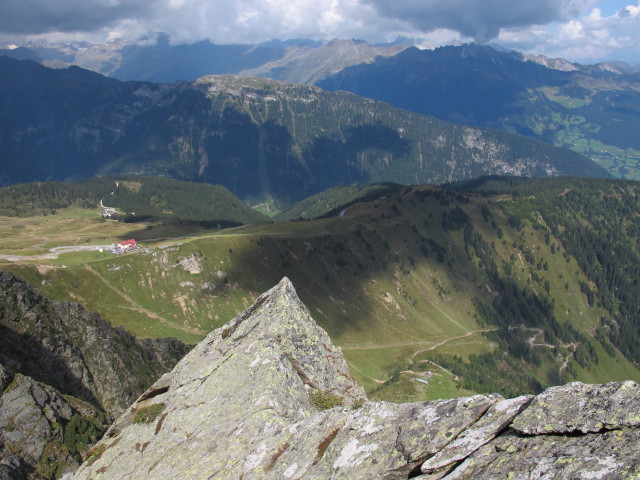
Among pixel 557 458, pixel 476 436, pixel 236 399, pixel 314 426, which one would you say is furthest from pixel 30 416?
pixel 557 458

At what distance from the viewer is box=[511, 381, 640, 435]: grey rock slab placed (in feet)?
45.6

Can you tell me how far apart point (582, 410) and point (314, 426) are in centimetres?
1148

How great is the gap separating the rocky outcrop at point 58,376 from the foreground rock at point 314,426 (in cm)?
1129

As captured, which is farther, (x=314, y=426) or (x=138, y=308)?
(x=138, y=308)

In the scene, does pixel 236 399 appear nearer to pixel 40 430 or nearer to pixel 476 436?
pixel 476 436

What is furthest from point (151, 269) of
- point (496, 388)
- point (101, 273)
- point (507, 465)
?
point (507, 465)

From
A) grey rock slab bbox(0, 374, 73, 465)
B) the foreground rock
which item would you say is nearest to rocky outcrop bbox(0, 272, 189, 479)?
grey rock slab bbox(0, 374, 73, 465)

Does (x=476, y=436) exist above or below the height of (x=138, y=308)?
above

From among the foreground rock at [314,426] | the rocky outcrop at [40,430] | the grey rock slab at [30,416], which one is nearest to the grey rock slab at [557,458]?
the foreground rock at [314,426]

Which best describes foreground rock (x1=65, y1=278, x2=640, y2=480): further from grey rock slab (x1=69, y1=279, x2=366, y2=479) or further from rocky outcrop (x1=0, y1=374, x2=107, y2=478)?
rocky outcrop (x1=0, y1=374, x2=107, y2=478)

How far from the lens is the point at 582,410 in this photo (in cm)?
1483

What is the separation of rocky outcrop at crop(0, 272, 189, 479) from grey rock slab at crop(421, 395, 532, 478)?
114 feet

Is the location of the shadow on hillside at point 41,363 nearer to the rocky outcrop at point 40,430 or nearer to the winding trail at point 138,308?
the rocky outcrop at point 40,430

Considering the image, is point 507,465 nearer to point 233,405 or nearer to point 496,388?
point 233,405
